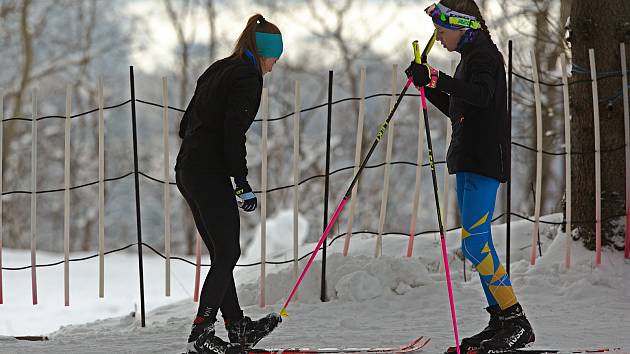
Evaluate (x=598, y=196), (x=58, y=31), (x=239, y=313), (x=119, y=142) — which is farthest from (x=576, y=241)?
(x=119, y=142)

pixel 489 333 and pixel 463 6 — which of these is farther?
pixel 489 333

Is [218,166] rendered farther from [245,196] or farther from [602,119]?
[602,119]

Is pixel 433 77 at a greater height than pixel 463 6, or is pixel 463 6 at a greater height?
pixel 463 6

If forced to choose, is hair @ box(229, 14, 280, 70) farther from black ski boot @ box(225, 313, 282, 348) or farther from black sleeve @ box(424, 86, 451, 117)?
black ski boot @ box(225, 313, 282, 348)

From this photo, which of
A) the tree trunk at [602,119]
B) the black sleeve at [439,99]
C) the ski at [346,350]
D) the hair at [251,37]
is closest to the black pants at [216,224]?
the ski at [346,350]

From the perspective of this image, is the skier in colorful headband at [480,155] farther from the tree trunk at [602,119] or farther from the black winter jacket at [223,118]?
the tree trunk at [602,119]

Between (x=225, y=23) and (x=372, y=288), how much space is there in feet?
55.2

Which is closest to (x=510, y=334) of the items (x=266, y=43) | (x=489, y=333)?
(x=489, y=333)

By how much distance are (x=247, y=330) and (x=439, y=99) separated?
1.40 metres

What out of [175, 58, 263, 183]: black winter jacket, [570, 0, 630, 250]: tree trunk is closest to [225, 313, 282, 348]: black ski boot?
[175, 58, 263, 183]: black winter jacket

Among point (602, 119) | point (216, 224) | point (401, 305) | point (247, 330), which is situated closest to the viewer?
point (216, 224)

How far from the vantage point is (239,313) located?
3.87m

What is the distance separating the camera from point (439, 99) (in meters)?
3.94

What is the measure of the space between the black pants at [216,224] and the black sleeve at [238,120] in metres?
0.12
